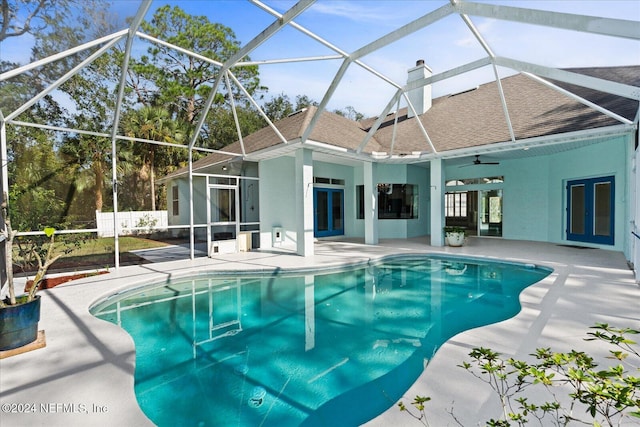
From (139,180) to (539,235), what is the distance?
65.9 ft

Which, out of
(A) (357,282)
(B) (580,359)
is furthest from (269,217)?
(B) (580,359)

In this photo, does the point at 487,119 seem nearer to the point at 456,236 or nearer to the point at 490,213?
the point at 490,213

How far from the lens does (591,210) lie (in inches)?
446

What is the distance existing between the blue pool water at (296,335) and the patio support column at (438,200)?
11.0 ft

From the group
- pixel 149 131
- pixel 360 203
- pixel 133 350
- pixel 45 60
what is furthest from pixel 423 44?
pixel 149 131

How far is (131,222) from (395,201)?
11100mm

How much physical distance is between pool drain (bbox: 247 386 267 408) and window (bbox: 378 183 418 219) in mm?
12658

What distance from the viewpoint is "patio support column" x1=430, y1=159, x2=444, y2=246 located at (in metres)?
12.3

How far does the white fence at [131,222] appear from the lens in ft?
28.2

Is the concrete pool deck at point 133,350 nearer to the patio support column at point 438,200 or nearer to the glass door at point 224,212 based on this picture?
the glass door at point 224,212

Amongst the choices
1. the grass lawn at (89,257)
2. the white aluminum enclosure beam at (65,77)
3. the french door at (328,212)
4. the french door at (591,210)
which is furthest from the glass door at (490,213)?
the white aluminum enclosure beam at (65,77)

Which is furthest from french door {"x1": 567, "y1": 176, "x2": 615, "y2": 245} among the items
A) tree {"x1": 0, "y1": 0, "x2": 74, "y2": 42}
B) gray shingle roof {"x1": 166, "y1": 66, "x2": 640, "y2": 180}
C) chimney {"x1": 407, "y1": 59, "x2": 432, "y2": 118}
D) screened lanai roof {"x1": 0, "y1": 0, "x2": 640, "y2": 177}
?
tree {"x1": 0, "y1": 0, "x2": 74, "y2": 42}

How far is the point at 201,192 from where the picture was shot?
51.6 ft

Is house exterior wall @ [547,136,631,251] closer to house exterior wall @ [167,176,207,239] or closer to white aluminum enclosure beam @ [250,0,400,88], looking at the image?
white aluminum enclosure beam @ [250,0,400,88]
